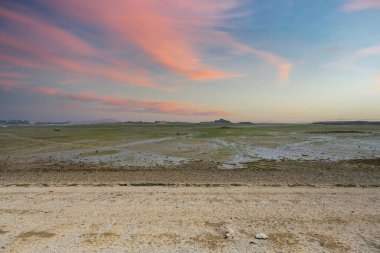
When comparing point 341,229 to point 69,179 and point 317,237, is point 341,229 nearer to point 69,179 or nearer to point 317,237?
point 317,237

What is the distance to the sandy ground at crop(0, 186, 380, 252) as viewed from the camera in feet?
28.9

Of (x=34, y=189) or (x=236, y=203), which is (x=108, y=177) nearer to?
(x=34, y=189)

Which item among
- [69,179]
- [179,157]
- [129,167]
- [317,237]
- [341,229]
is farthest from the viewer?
[179,157]

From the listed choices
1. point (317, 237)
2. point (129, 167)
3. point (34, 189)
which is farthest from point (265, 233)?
point (129, 167)

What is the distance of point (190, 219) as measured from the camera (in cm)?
1090

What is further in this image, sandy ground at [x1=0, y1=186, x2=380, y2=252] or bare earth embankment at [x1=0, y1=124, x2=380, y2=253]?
bare earth embankment at [x1=0, y1=124, x2=380, y2=253]

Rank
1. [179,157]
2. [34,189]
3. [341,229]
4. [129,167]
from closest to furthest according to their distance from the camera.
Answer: [341,229], [34,189], [129,167], [179,157]

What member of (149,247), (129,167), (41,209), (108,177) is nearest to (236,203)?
(149,247)

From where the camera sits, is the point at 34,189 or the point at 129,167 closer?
the point at 34,189

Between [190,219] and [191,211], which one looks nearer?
[190,219]

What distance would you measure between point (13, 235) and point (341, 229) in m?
10.7

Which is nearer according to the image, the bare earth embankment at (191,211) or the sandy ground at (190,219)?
the sandy ground at (190,219)

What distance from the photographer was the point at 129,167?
25172 millimetres

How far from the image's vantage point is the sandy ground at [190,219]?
28.9ft
